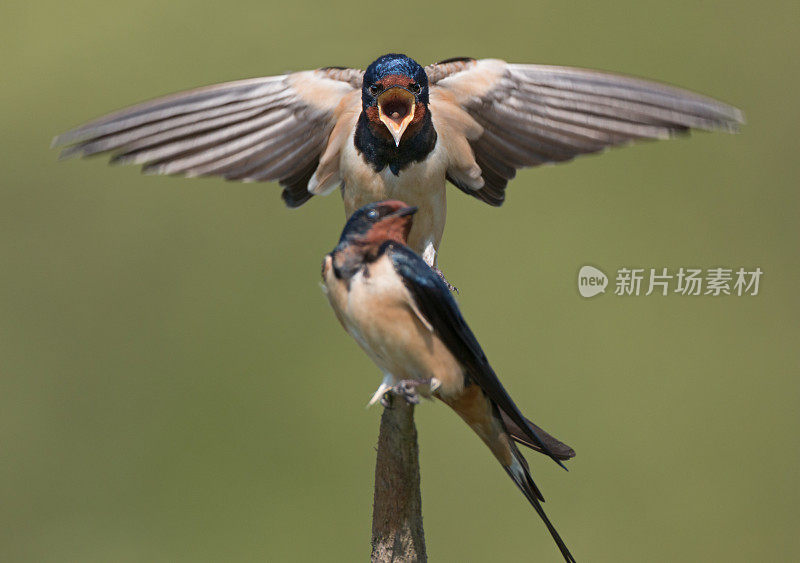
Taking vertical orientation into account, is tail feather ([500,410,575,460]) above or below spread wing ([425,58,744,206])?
below

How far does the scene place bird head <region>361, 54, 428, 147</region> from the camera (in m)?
2.07

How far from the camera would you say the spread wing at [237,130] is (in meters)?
2.34

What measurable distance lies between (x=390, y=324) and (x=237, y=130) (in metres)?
0.87

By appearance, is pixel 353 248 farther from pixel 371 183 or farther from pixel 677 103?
pixel 677 103

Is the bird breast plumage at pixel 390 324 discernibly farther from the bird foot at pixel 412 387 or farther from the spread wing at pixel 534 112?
the spread wing at pixel 534 112

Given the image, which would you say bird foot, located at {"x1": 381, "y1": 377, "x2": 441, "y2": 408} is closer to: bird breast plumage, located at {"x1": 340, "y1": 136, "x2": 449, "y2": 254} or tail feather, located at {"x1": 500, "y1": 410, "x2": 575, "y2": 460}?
tail feather, located at {"x1": 500, "y1": 410, "x2": 575, "y2": 460}

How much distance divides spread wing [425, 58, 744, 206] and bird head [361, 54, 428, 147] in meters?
0.36

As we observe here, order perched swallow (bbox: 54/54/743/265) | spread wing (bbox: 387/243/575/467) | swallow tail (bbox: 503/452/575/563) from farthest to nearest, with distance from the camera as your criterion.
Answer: perched swallow (bbox: 54/54/743/265), swallow tail (bbox: 503/452/575/563), spread wing (bbox: 387/243/575/467)

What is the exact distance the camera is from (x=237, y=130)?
2.51 meters

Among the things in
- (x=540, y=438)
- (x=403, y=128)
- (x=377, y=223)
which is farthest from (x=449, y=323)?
(x=403, y=128)

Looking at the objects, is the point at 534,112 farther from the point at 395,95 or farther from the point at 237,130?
the point at 237,130

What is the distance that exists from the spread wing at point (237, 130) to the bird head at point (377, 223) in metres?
0.66

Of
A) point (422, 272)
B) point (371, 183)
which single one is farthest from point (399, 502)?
point (371, 183)

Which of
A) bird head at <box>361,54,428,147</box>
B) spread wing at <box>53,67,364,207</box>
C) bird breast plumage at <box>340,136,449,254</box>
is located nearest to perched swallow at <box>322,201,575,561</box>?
bird head at <box>361,54,428,147</box>
